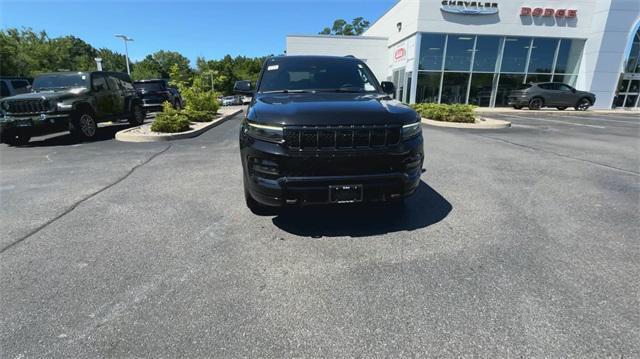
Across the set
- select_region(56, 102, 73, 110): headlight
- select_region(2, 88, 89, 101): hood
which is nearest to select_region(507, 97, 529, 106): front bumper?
A: select_region(2, 88, 89, 101): hood

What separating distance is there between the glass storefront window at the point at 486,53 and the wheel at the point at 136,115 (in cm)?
2121

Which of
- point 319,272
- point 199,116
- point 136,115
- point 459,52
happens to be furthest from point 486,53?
point 319,272

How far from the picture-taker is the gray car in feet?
65.4

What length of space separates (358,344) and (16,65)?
43.8 meters

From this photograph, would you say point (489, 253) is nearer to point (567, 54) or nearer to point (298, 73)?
point (298, 73)

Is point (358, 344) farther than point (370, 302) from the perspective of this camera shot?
No

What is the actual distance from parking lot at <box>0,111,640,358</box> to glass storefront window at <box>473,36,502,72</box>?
1992 cm

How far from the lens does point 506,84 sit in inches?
903

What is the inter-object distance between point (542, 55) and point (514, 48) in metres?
2.25

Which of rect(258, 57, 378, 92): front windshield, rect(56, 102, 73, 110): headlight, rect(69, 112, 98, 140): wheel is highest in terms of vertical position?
rect(258, 57, 378, 92): front windshield

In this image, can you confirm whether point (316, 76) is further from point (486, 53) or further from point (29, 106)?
point (486, 53)

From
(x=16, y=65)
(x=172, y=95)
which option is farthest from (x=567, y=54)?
(x=16, y=65)

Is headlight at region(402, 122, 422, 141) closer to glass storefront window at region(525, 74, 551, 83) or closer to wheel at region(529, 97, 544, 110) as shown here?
wheel at region(529, 97, 544, 110)

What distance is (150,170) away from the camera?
593 cm
